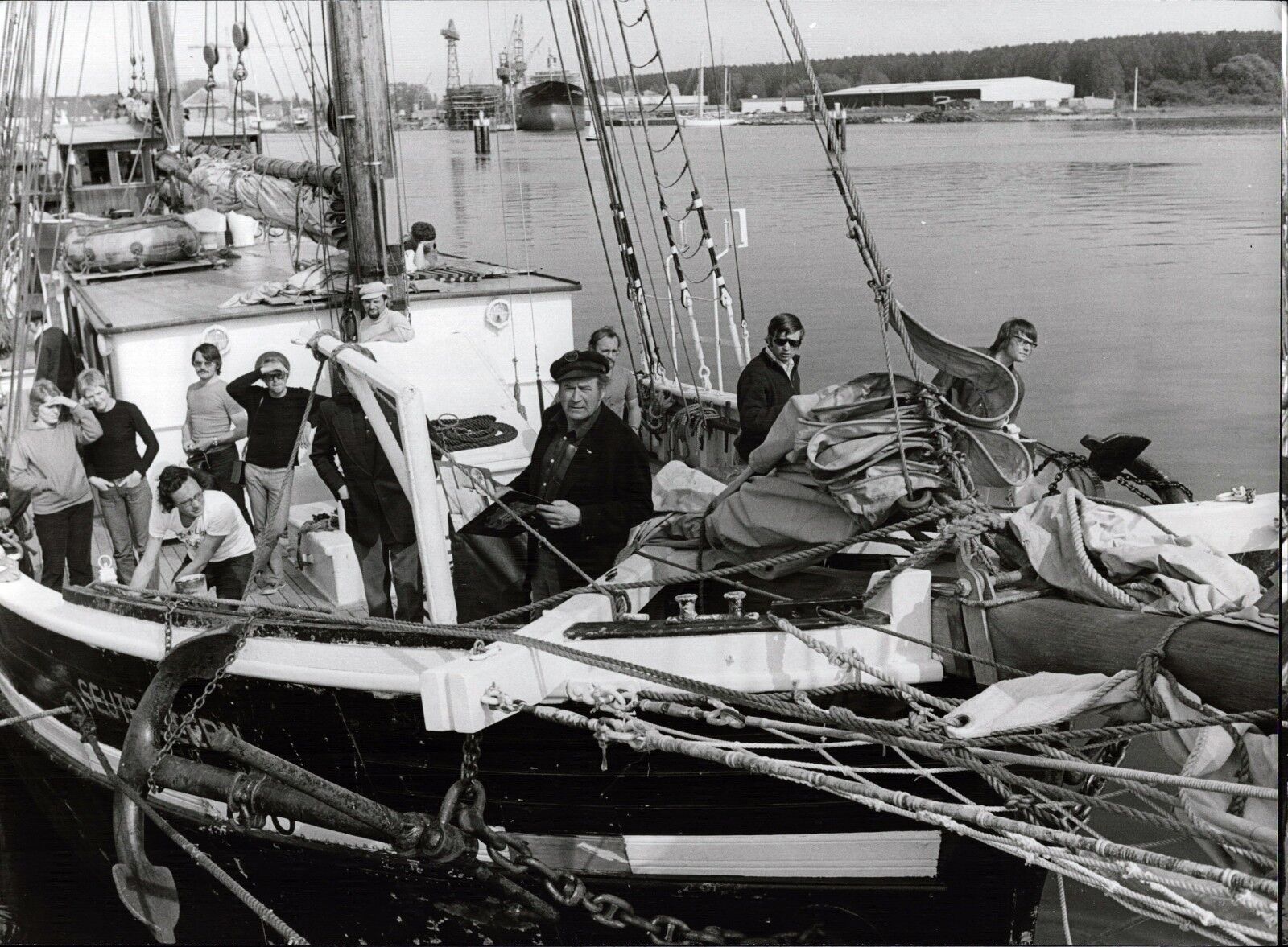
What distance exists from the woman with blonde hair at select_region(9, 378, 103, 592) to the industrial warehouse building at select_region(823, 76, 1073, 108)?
4.70m

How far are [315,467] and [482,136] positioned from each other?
78.8 feet

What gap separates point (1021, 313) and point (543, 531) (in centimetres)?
1157

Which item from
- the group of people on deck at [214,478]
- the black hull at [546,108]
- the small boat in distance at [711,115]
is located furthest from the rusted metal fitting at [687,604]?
the black hull at [546,108]

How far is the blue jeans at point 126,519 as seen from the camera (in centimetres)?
611

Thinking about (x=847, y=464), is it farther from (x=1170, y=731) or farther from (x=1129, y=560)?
(x=1170, y=731)

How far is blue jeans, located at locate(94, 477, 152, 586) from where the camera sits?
20.0ft

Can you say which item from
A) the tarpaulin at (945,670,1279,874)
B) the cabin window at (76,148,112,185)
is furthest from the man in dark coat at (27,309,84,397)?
the cabin window at (76,148,112,185)

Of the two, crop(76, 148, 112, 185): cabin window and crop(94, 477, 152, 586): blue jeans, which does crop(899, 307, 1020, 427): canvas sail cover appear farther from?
crop(76, 148, 112, 185): cabin window

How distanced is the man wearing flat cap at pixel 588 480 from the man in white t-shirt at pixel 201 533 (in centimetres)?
147

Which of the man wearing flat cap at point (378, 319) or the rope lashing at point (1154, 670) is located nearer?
the rope lashing at point (1154, 670)

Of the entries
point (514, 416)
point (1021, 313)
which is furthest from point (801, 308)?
point (514, 416)

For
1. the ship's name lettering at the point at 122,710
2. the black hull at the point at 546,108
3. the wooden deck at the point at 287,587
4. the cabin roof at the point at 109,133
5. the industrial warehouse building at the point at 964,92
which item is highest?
the cabin roof at the point at 109,133

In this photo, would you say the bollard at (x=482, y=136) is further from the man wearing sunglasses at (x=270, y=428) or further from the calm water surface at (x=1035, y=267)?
the man wearing sunglasses at (x=270, y=428)

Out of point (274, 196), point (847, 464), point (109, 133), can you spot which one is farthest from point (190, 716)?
point (109, 133)
